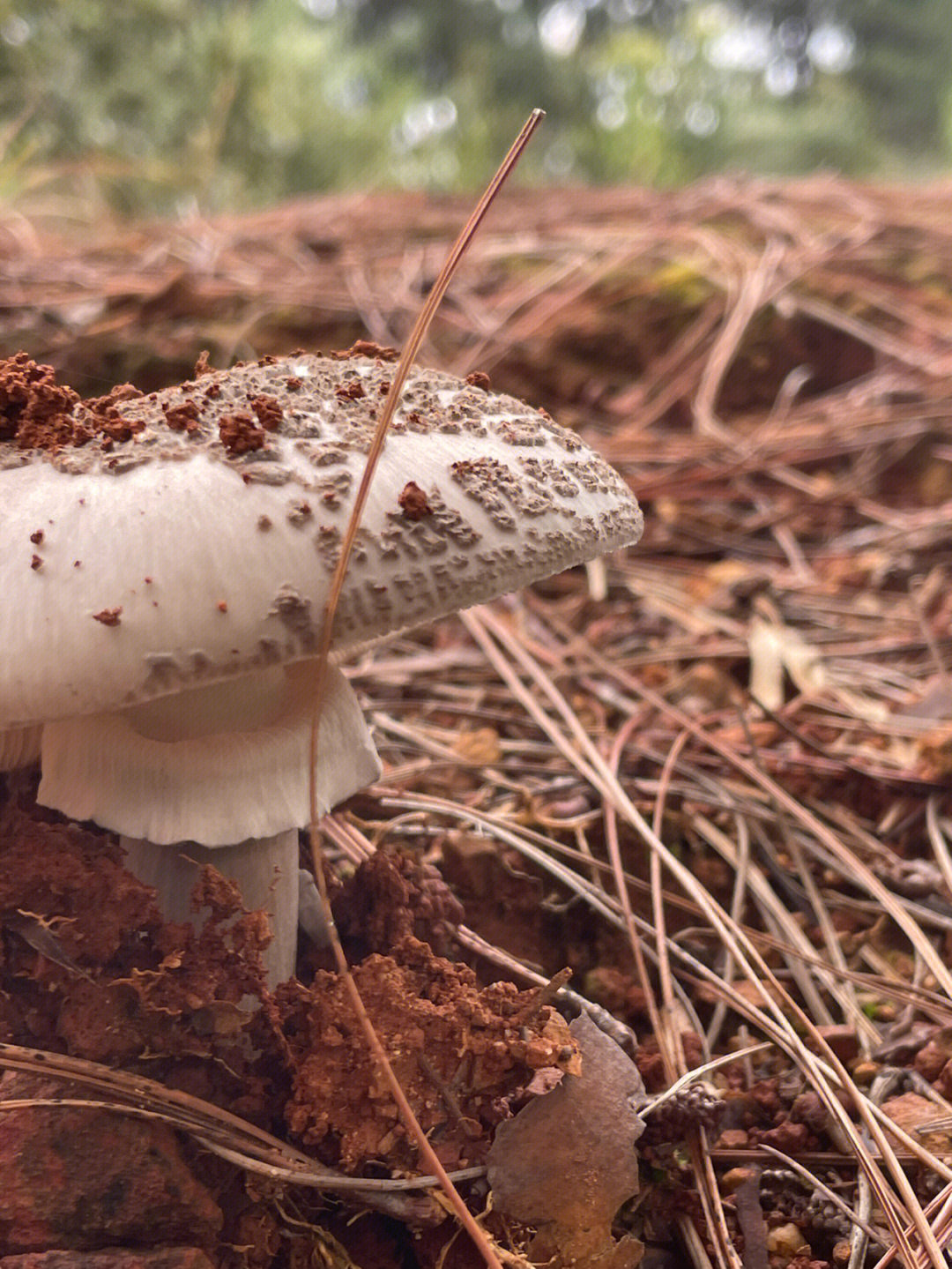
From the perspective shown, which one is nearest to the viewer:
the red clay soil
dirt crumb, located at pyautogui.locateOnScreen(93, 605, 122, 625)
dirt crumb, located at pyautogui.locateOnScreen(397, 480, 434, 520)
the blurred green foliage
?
dirt crumb, located at pyautogui.locateOnScreen(93, 605, 122, 625)

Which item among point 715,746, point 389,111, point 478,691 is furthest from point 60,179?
point 715,746

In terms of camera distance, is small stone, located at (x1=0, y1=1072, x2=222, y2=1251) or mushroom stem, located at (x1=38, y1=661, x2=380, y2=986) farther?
mushroom stem, located at (x1=38, y1=661, x2=380, y2=986)

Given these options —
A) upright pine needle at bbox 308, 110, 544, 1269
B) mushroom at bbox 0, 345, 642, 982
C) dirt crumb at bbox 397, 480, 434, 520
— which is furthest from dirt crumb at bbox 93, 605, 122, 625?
dirt crumb at bbox 397, 480, 434, 520

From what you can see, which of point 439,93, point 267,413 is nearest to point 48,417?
point 267,413

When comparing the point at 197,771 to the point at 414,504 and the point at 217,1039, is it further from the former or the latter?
the point at 414,504

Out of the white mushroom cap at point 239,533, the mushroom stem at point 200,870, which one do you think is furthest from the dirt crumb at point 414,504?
the mushroom stem at point 200,870

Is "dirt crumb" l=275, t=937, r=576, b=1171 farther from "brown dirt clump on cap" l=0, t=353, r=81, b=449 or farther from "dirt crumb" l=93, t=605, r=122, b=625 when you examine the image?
"brown dirt clump on cap" l=0, t=353, r=81, b=449
